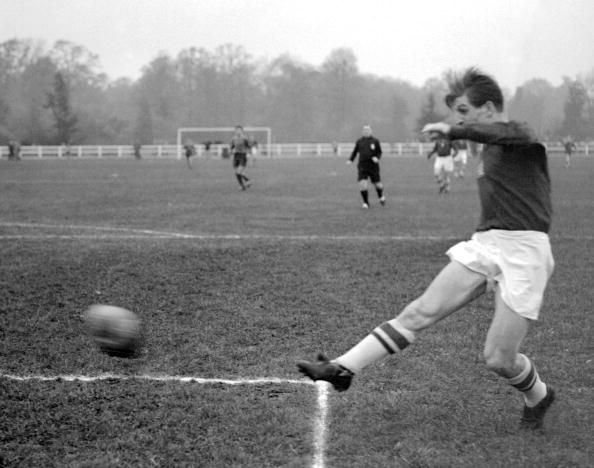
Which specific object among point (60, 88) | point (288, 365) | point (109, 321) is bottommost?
point (288, 365)

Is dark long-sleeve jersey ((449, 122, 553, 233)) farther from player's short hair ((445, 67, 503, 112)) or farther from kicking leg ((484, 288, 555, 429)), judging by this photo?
kicking leg ((484, 288, 555, 429))

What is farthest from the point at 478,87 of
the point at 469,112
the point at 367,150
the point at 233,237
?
the point at 367,150

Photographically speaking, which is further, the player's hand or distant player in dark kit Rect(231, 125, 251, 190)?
distant player in dark kit Rect(231, 125, 251, 190)

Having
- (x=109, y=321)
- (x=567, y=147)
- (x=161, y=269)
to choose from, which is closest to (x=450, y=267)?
A: (x=109, y=321)

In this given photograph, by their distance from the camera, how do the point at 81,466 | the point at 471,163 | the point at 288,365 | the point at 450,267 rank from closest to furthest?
1. the point at 81,466
2. the point at 450,267
3. the point at 288,365
4. the point at 471,163

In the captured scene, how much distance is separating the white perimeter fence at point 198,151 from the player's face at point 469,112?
6205cm

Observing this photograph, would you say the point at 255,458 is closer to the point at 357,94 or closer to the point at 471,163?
the point at 471,163

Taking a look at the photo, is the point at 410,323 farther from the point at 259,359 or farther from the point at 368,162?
the point at 368,162

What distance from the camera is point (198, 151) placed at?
7256 cm

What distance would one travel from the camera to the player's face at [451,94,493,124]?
14.4 feet

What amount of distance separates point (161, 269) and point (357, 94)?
9552 cm

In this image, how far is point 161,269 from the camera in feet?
31.8

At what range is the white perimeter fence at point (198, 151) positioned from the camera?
221 feet

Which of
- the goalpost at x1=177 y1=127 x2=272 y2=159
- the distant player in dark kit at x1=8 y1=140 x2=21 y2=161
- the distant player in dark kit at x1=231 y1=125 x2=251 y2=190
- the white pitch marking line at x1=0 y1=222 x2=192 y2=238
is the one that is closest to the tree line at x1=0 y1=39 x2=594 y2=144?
the goalpost at x1=177 y1=127 x2=272 y2=159
